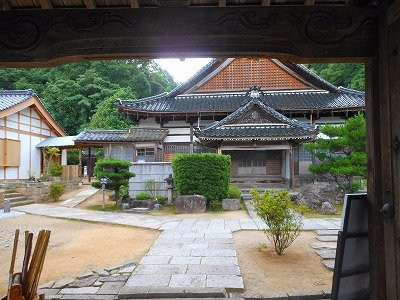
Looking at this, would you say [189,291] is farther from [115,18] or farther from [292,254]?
[115,18]

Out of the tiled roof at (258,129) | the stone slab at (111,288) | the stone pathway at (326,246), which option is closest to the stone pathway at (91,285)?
the stone slab at (111,288)

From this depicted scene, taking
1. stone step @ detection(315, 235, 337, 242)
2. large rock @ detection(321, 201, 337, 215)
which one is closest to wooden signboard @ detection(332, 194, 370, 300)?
stone step @ detection(315, 235, 337, 242)

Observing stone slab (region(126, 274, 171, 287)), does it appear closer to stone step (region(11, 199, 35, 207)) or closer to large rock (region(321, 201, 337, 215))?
large rock (region(321, 201, 337, 215))

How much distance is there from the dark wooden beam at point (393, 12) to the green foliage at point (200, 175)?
10411mm

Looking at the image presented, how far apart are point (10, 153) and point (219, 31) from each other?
18972 millimetres

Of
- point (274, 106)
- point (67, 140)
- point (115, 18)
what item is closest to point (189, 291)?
point (115, 18)

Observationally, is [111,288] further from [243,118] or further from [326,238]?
[243,118]

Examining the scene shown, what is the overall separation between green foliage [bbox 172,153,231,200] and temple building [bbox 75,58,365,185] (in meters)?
2.30

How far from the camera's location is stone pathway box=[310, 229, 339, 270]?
5.49 metres

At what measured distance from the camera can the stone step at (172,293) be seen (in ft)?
13.0

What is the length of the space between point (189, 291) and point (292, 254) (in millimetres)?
2779

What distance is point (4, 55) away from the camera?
3029 millimetres

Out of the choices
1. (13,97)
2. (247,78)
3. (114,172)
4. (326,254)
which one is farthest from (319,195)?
(13,97)

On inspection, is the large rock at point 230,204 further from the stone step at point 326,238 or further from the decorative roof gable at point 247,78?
the decorative roof gable at point 247,78
